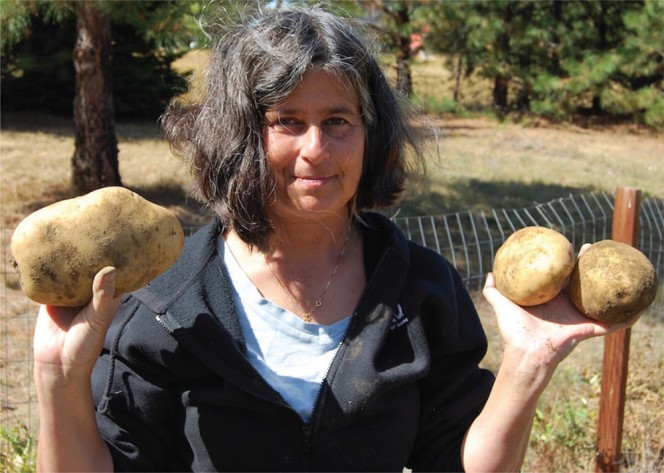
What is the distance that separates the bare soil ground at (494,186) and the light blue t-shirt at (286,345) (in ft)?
1.83

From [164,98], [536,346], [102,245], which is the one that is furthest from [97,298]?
[164,98]

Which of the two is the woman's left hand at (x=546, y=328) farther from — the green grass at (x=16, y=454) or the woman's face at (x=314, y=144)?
the green grass at (x=16, y=454)

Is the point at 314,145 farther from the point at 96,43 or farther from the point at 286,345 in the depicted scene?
the point at 96,43

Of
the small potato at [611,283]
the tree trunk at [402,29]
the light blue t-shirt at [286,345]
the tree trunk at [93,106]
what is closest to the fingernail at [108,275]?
the light blue t-shirt at [286,345]

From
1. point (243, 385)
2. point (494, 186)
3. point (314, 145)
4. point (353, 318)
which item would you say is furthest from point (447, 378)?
point (494, 186)

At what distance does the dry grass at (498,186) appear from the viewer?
3.39 meters

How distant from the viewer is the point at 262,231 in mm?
1729

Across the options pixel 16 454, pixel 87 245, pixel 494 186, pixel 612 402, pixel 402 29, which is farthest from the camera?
pixel 402 29

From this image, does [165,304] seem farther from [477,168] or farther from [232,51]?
[477,168]

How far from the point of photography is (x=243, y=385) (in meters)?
1.54

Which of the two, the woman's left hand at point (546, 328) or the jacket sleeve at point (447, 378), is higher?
the woman's left hand at point (546, 328)

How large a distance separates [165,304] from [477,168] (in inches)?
381

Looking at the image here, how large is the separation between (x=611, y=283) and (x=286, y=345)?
71 cm

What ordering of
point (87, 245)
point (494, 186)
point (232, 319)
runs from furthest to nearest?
point (494, 186) → point (232, 319) → point (87, 245)
